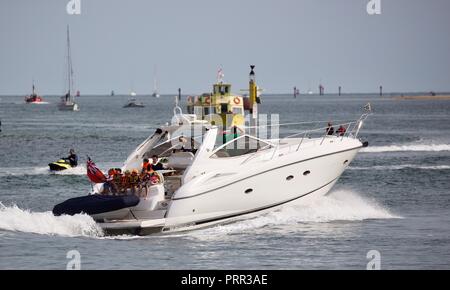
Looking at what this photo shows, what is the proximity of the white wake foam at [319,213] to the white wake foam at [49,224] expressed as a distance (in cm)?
273

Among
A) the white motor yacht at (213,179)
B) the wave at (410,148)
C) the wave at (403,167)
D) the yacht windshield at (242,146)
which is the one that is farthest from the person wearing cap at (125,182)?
the wave at (410,148)

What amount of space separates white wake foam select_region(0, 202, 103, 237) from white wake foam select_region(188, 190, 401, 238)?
2726 mm

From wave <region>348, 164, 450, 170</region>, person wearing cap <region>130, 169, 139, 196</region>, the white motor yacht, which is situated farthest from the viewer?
wave <region>348, 164, 450, 170</region>

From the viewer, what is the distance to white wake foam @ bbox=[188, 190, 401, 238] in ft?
78.6

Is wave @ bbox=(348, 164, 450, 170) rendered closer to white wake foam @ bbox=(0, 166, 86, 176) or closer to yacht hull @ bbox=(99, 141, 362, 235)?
white wake foam @ bbox=(0, 166, 86, 176)

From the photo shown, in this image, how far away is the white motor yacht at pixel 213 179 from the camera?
→ 2223 cm

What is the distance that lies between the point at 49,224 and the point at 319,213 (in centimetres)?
781

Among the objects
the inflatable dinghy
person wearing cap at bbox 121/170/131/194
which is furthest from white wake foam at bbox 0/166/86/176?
the inflatable dinghy

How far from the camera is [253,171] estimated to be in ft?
77.3

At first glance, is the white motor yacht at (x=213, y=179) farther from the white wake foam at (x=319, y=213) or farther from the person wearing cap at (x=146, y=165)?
the person wearing cap at (x=146, y=165)

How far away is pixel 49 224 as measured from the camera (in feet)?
74.5
